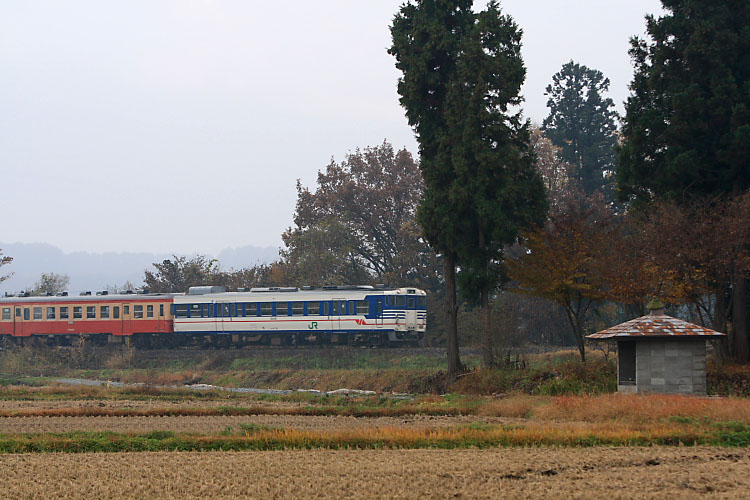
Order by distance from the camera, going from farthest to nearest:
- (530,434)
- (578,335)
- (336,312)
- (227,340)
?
(227,340) < (336,312) < (578,335) < (530,434)

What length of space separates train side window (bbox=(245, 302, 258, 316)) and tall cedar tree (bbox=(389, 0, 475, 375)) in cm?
1754

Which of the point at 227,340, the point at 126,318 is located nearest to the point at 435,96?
the point at 227,340

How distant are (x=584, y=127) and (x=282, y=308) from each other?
120 ft

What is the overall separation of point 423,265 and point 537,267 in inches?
1143

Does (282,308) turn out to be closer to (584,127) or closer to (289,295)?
(289,295)

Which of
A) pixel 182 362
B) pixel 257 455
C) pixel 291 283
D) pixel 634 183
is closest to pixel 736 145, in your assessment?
pixel 634 183

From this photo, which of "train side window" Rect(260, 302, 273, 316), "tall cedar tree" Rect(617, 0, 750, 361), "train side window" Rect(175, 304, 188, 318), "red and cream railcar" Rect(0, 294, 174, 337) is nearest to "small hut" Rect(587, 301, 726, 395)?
"tall cedar tree" Rect(617, 0, 750, 361)

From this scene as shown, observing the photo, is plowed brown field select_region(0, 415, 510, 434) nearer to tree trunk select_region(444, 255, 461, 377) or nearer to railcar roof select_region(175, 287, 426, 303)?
tree trunk select_region(444, 255, 461, 377)

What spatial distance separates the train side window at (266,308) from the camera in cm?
5188

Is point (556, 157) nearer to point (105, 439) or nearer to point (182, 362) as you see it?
point (182, 362)

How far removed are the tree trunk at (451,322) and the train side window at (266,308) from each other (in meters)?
16.5

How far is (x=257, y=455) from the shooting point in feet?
61.6

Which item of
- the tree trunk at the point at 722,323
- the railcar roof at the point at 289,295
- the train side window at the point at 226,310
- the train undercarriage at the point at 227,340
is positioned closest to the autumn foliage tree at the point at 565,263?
the tree trunk at the point at 722,323

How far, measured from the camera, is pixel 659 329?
85.5 ft
